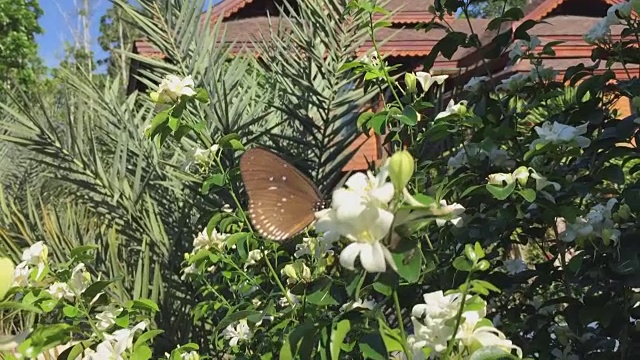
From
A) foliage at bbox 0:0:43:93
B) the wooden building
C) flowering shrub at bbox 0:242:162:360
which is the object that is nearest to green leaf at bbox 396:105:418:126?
flowering shrub at bbox 0:242:162:360

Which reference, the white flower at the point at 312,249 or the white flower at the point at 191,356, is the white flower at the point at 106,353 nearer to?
the white flower at the point at 191,356

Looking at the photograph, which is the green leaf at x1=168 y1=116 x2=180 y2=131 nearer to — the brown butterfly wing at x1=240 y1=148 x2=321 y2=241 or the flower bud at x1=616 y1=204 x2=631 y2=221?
the brown butterfly wing at x1=240 y1=148 x2=321 y2=241

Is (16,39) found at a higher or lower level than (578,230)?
lower

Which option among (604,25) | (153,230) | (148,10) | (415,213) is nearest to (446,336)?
→ (415,213)

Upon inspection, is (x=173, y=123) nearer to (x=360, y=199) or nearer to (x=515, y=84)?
(x=360, y=199)

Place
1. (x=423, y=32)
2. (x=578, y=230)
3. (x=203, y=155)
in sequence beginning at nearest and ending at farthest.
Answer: (x=578, y=230), (x=203, y=155), (x=423, y=32)

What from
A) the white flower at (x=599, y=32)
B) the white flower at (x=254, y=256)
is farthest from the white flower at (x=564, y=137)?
the white flower at (x=254, y=256)

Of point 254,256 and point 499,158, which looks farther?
point 254,256

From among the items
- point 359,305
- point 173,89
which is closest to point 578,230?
point 359,305
